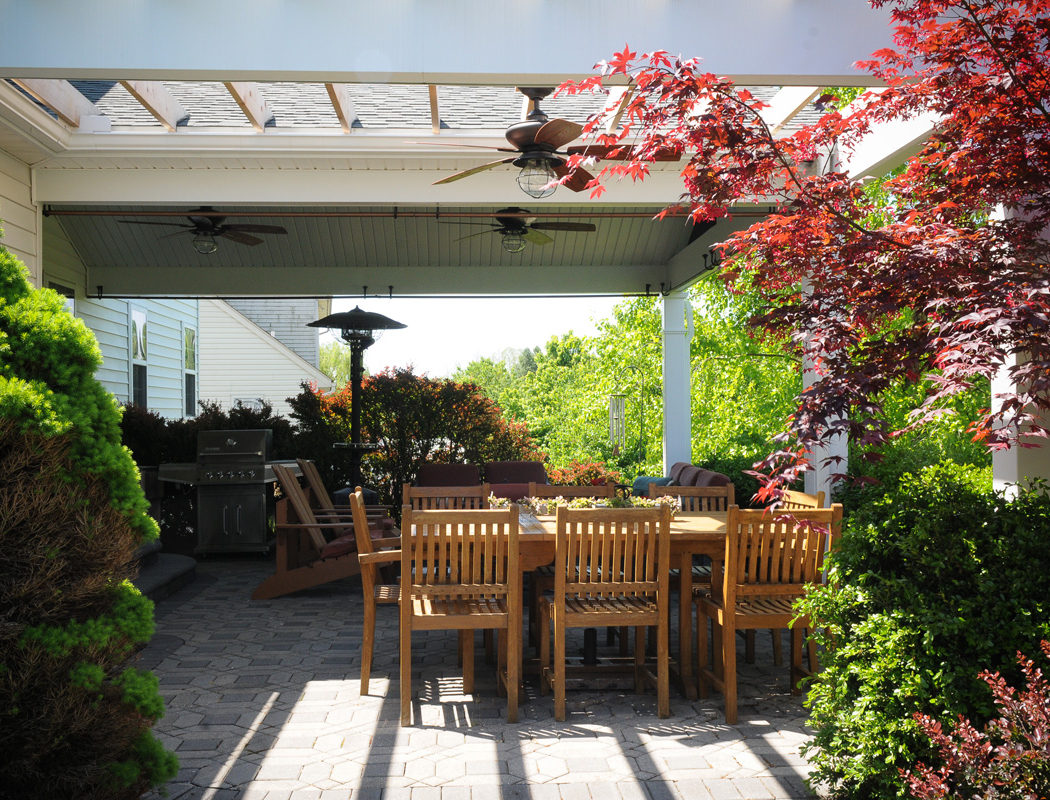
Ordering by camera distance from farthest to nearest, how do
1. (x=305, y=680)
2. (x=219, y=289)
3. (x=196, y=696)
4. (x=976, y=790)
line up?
(x=219, y=289) → (x=305, y=680) → (x=196, y=696) → (x=976, y=790)

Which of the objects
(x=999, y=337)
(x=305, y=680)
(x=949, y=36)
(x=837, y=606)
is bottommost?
(x=305, y=680)

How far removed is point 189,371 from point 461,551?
12.9 metres

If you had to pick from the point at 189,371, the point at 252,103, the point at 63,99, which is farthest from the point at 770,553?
the point at 189,371

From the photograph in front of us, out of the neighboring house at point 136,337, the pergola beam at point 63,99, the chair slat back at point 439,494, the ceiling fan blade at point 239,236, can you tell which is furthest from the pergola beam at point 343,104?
the neighboring house at point 136,337

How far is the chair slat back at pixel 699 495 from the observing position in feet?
20.2

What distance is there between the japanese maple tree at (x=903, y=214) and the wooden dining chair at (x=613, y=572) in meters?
1.39

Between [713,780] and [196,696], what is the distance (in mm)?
2736

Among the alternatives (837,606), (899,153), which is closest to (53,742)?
(837,606)

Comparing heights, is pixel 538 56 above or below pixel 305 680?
above

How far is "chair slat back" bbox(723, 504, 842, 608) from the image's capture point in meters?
4.34

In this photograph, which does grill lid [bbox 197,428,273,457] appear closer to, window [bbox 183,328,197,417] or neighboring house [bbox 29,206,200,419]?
neighboring house [bbox 29,206,200,419]

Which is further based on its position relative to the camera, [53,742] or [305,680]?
[305,680]

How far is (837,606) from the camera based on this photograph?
130 inches

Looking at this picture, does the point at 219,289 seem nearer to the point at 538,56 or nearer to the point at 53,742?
the point at 538,56
